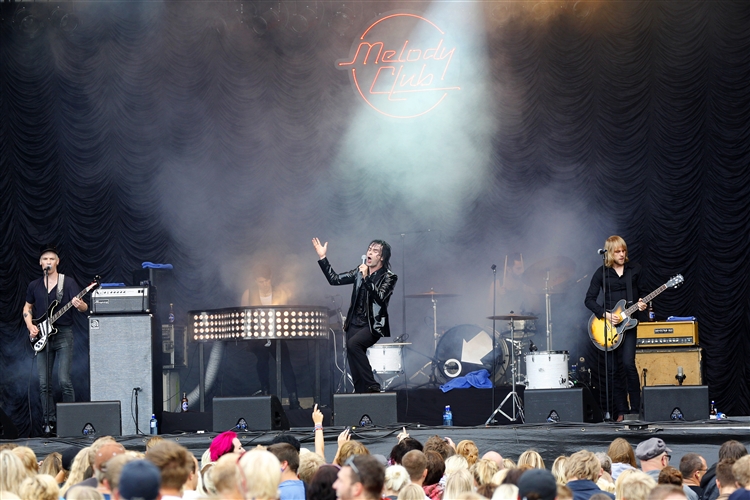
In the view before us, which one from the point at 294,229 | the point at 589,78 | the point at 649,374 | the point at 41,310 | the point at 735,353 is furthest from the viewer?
the point at 294,229

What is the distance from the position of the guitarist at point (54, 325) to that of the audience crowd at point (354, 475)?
3.97 metres

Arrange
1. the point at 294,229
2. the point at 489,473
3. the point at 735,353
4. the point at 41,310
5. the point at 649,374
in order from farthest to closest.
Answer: the point at 294,229
the point at 735,353
the point at 649,374
the point at 41,310
the point at 489,473

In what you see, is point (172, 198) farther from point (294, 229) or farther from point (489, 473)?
point (489, 473)

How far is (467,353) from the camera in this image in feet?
41.7

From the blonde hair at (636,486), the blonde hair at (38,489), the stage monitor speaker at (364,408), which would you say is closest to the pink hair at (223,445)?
the blonde hair at (38,489)

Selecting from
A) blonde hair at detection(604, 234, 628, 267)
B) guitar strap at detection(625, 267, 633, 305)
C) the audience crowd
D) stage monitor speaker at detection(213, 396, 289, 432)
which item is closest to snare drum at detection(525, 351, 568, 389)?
guitar strap at detection(625, 267, 633, 305)

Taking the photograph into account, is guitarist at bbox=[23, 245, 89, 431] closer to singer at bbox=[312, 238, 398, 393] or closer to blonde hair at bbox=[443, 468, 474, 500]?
singer at bbox=[312, 238, 398, 393]

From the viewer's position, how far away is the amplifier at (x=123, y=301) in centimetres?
1060

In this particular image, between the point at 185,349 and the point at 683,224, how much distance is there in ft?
22.8

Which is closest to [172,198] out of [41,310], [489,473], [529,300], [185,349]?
[185,349]

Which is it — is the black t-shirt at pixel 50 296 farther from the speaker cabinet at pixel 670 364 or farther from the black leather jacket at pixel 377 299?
the speaker cabinet at pixel 670 364

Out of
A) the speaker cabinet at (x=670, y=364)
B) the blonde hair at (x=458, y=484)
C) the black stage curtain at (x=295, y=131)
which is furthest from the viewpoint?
the black stage curtain at (x=295, y=131)

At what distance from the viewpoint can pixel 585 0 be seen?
13.3m

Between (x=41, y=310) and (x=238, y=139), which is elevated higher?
(x=238, y=139)
